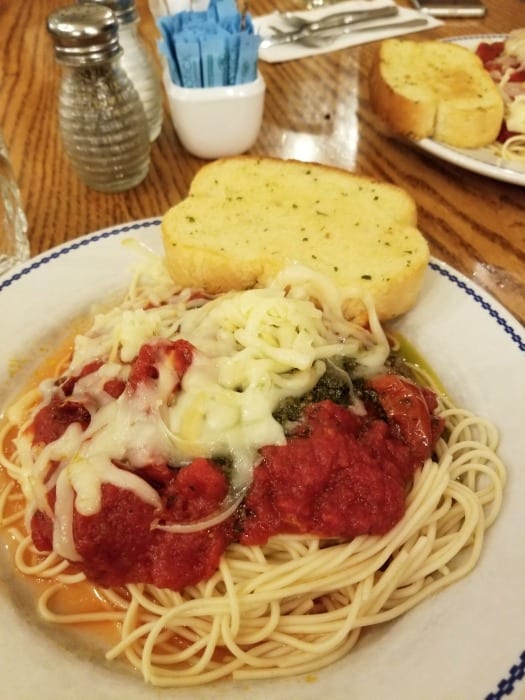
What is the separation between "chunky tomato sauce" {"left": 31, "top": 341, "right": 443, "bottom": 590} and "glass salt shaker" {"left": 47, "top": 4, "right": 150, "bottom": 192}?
1813 millimetres

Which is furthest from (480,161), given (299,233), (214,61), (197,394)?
(197,394)

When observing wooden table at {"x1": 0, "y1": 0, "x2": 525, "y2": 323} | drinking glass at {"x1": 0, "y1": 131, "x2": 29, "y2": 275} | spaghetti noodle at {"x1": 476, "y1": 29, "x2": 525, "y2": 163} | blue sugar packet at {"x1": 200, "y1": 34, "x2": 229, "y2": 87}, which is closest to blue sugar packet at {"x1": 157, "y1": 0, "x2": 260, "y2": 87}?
blue sugar packet at {"x1": 200, "y1": 34, "x2": 229, "y2": 87}

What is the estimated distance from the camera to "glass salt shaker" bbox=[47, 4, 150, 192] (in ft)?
9.57

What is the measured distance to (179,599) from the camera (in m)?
1.94

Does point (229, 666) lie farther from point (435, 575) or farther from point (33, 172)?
point (33, 172)

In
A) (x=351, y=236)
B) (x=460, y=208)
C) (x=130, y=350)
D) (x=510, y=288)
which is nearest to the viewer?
(x=130, y=350)

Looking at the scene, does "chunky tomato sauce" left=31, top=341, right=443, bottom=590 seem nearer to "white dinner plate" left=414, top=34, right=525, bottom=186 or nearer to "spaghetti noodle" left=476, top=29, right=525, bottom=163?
"white dinner plate" left=414, top=34, right=525, bottom=186

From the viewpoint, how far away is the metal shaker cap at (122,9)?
343 centimetres

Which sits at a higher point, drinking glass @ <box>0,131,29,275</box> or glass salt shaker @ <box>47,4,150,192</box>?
glass salt shaker @ <box>47,4,150,192</box>

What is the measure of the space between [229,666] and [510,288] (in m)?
2.05

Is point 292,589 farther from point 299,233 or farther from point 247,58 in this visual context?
point 247,58

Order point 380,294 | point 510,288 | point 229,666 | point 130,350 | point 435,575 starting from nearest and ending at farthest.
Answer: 1. point 229,666
2. point 435,575
3. point 130,350
4. point 380,294
5. point 510,288

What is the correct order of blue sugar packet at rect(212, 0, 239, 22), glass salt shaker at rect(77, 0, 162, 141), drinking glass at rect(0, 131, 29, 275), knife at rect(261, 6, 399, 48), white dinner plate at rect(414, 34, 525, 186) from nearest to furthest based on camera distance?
1. drinking glass at rect(0, 131, 29, 275)
2. white dinner plate at rect(414, 34, 525, 186)
3. blue sugar packet at rect(212, 0, 239, 22)
4. glass salt shaker at rect(77, 0, 162, 141)
5. knife at rect(261, 6, 399, 48)

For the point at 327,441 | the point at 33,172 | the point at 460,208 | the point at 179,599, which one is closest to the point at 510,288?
the point at 460,208
